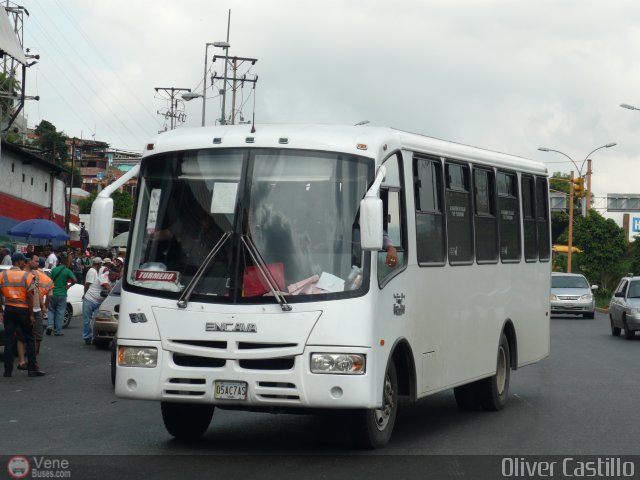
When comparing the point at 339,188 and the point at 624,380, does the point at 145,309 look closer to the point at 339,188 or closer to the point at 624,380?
the point at 339,188

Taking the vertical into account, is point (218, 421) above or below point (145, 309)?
below

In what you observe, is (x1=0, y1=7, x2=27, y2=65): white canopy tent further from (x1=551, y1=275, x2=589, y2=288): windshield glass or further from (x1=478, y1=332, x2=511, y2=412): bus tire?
(x1=551, y1=275, x2=589, y2=288): windshield glass

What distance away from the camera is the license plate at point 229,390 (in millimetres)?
10219

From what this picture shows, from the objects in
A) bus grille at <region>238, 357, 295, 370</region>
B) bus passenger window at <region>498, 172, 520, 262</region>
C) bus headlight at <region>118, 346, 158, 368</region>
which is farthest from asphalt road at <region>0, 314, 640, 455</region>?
bus passenger window at <region>498, 172, 520, 262</region>

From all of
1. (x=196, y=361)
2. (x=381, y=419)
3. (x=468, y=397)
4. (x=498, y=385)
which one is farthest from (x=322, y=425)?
(x=196, y=361)

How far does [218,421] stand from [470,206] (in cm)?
357

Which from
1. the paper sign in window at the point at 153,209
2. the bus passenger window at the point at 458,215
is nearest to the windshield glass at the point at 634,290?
the bus passenger window at the point at 458,215

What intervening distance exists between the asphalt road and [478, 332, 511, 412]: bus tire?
175 millimetres

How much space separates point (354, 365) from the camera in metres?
10.1

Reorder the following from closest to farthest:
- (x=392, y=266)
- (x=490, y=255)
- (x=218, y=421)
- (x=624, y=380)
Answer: (x=392, y=266) < (x=218, y=421) < (x=490, y=255) < (x=624, y=380)

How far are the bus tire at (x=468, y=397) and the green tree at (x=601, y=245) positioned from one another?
47399 millimetres

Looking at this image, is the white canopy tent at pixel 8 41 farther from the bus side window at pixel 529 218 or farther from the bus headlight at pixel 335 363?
the bus headlight at pixel 335 363

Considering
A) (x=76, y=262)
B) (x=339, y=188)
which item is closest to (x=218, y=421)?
(x=339, y=188)

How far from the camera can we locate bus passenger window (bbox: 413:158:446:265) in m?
12.0
